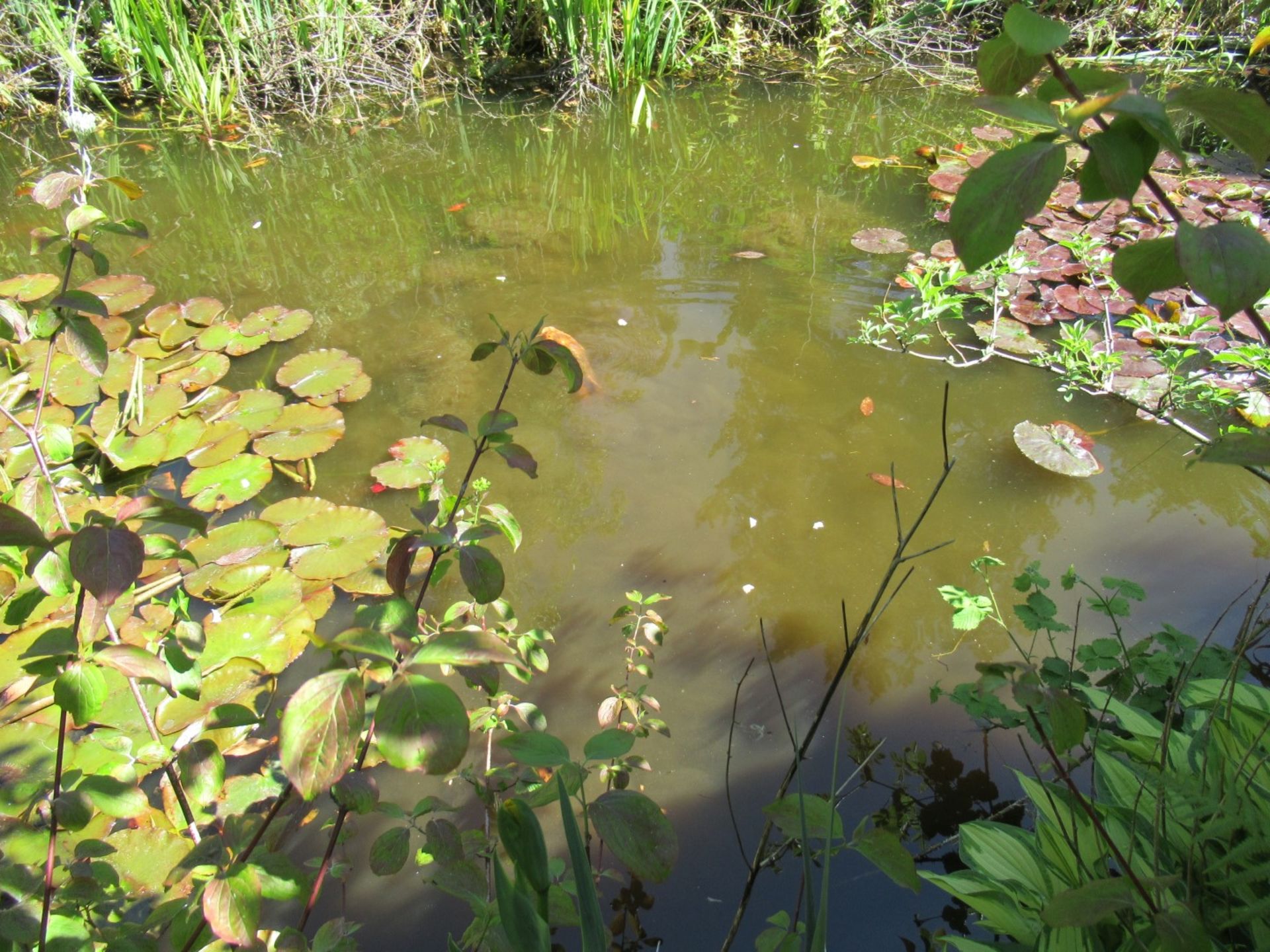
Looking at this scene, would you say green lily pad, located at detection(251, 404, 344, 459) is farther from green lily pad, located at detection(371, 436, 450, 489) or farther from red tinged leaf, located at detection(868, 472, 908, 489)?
red tinged leaf, located at detection(868, 472, 908, 489)

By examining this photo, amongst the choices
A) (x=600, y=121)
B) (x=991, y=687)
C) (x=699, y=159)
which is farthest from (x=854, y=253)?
(x=991, y=687)

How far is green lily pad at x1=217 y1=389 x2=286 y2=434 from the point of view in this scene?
2.39m

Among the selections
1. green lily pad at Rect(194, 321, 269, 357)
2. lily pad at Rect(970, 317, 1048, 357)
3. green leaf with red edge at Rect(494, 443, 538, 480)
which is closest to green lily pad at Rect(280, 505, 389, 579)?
green lily pad at Rect(194, 321, 269, 357)

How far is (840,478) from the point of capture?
219 cm

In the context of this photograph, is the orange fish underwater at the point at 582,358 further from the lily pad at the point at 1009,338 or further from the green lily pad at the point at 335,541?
the lily pad at the point at 1009,338

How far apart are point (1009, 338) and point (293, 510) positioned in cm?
223

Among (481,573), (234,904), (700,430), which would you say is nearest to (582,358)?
(700,430)

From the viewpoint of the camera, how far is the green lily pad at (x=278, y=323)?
110 inches

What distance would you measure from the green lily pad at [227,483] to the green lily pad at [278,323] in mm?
680

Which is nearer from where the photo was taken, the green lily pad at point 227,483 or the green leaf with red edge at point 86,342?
the green leaf with red edge at point 86,342

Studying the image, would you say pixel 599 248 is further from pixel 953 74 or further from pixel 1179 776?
pixel 953 74

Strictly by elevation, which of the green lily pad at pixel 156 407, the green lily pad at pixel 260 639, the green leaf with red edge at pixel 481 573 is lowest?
the green lily pad at pixel 260 639

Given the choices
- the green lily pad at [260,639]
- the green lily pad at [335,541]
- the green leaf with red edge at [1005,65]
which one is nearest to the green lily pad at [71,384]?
the green lily pad at [335,541]

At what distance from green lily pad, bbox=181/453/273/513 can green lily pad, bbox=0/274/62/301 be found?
1.31 metres
